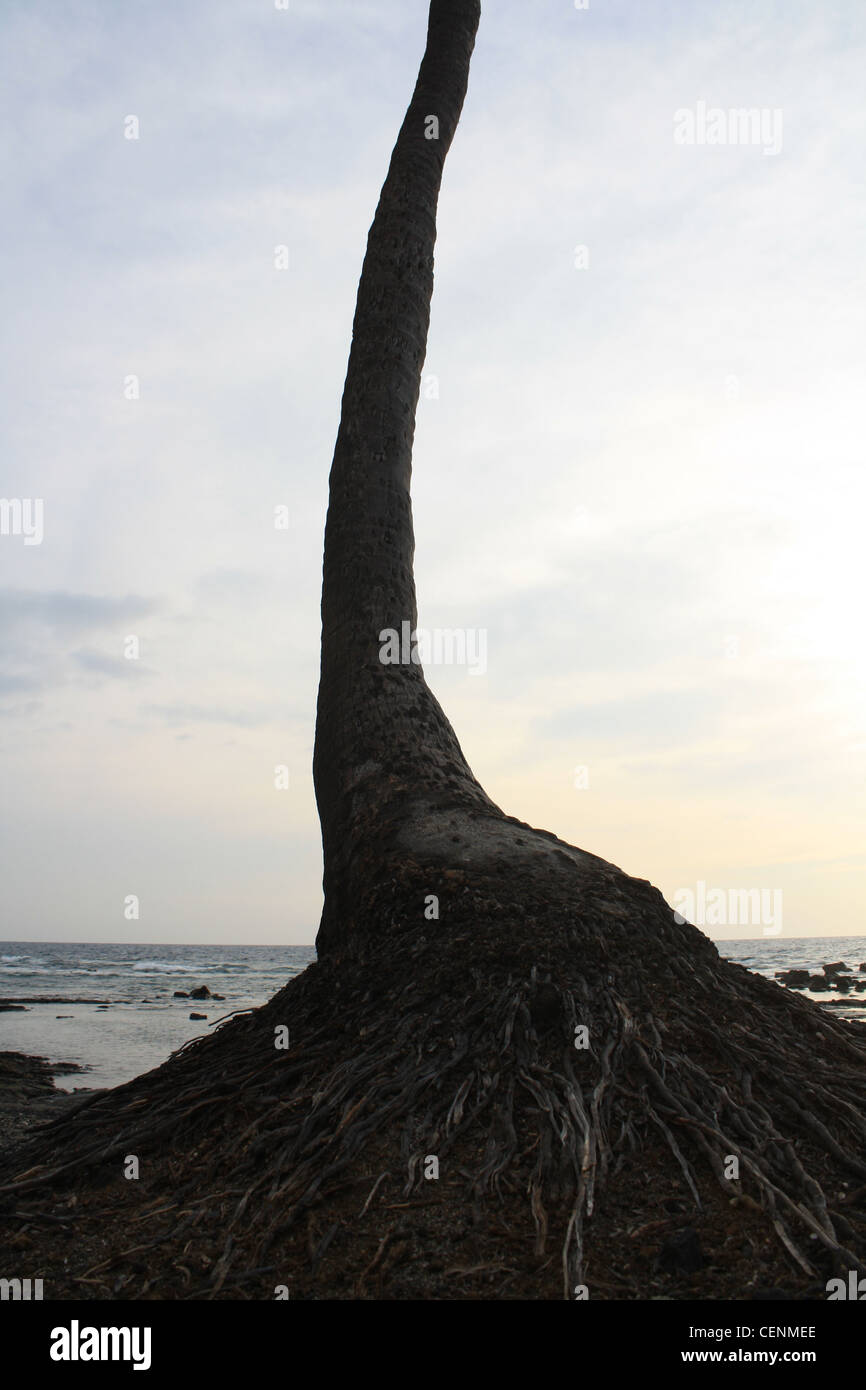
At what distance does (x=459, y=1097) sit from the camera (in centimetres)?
530

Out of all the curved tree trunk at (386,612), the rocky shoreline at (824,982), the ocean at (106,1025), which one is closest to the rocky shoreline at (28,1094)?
the ocean at (106,1025)

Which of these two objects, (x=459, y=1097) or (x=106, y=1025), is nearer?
(x=459, y=1097)

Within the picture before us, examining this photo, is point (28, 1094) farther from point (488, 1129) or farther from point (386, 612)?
point (488, 1129)

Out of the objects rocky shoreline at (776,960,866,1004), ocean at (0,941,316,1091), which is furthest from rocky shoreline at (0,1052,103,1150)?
rocky shoreline at (776,960,866,1004)

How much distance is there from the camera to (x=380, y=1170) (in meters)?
4.99

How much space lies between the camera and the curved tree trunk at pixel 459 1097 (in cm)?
438

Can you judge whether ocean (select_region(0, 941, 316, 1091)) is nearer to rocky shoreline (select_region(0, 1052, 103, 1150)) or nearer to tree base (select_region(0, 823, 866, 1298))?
rocky shoreline (select_region(0, 1052, 103, 1150))

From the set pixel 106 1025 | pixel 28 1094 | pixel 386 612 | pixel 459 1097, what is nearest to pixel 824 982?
pixel 106 1025

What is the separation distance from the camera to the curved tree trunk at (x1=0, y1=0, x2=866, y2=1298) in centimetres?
438

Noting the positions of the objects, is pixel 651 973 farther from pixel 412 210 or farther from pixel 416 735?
pixel 412 210

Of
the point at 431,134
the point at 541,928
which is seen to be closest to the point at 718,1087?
the point at 541,928

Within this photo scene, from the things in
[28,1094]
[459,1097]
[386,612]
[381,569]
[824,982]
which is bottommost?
[824,982]

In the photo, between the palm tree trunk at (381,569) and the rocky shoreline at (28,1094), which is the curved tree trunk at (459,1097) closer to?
the palm tree trunk at (381,569)
